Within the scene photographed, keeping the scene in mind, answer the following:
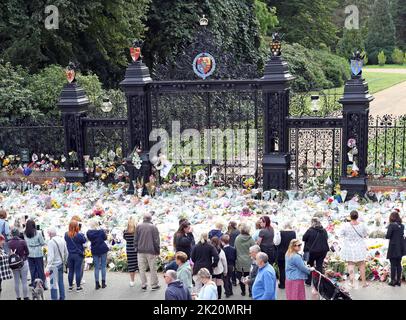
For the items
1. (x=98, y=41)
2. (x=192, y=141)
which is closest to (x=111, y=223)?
(x=192, y=141)

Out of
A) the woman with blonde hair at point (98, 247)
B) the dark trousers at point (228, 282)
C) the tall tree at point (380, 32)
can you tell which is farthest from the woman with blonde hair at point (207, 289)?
the tall tree at point (380, 32)

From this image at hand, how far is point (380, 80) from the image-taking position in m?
50.3

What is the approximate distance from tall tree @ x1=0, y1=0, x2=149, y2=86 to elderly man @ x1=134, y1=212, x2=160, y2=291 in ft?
43.1

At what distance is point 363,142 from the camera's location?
1495cm

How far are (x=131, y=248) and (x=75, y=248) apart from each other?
38.2 inches

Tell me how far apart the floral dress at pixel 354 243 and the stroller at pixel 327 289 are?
1.36m

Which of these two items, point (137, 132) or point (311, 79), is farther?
point (311, 79)

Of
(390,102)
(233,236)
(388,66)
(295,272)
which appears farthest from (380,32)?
(295,272)

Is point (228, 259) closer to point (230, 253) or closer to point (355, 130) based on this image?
point (230, 253)

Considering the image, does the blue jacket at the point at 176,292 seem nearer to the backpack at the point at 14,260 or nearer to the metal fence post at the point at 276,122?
the backpack at the point at 14,260

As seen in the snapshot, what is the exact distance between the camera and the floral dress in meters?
10.7

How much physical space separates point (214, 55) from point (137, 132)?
276cm

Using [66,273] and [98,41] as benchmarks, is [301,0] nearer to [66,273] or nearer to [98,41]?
[98,41]

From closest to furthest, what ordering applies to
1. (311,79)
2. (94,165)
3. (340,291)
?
(340,291)
(94,165)
(311,79)
